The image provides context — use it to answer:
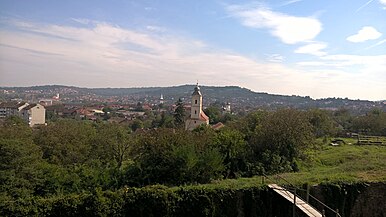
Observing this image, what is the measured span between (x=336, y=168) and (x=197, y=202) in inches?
A: 390

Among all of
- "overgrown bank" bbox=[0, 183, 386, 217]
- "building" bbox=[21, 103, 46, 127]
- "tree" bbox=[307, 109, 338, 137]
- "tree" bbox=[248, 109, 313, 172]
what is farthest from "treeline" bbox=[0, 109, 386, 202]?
"building" bbox=[21, 103, 46, 127]

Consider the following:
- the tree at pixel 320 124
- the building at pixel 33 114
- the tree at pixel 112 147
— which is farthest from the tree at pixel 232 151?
the building at pixel 33 114

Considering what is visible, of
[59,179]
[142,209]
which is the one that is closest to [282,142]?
[142,209]

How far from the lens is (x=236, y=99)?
655 feet

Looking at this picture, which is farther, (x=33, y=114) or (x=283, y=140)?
(x=33, y=114)

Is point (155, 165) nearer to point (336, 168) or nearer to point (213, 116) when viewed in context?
point (336, 168)

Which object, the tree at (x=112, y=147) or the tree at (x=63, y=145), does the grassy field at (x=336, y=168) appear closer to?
the tree at (x=112, y=147)

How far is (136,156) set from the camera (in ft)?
71.1

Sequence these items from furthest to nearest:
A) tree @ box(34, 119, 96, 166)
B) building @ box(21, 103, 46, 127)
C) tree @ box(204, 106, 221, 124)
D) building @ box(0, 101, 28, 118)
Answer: building @ box(0, 101, 28, 118)
building @ box(21, 103, 46, 127)
tree @ box(204, 106, 221, 124)
tree @ box(34, 119, 96, 166)

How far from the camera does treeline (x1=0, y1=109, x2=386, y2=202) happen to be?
17359 mm

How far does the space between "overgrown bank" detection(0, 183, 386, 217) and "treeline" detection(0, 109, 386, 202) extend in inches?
74.1

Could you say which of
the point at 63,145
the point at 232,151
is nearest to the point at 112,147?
the point at 63,145

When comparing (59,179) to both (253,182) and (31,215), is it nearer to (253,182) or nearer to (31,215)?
(31,215)

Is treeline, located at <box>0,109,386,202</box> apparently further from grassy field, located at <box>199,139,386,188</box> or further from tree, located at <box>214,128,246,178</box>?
grassy field, located at <box>199,139,386,188</box>
